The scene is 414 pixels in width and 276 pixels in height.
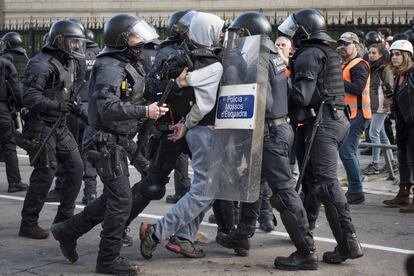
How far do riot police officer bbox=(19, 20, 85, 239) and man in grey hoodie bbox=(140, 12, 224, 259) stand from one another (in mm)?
1143

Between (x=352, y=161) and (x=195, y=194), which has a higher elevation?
(x=352, y=161)

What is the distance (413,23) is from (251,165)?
11.9m

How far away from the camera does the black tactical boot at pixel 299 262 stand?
21.3 ft

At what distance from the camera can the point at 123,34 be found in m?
6.32

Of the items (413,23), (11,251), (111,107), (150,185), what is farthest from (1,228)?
(413,23)

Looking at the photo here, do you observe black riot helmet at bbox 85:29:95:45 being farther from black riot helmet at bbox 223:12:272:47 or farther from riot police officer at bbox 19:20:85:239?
black riot helmet at bbox 223:12:272:47

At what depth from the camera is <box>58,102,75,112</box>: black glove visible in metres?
7.49

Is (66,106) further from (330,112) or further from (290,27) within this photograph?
(330,112)

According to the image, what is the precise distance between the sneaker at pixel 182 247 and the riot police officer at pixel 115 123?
20.2 inches

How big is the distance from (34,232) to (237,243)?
184 centimetres

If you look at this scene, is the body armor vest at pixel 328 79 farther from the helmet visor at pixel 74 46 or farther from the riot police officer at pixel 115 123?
the helmet visor at pixel 74 46

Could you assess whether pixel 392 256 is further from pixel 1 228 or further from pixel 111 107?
pixel 1 228

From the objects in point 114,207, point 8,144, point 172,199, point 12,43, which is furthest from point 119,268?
point 12,43

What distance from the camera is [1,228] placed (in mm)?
8008
